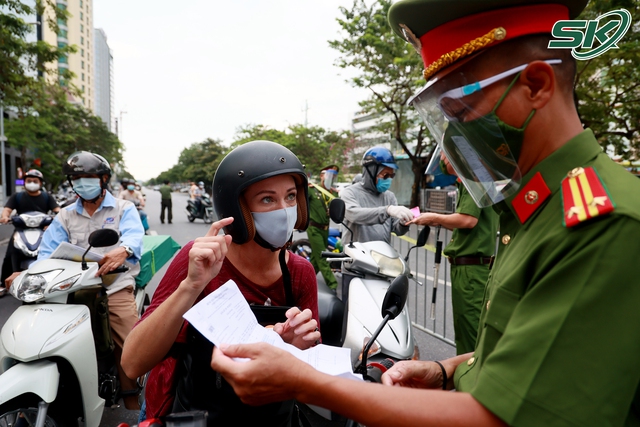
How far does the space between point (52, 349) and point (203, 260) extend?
5.11 feet

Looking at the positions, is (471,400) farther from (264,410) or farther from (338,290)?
(338,290)

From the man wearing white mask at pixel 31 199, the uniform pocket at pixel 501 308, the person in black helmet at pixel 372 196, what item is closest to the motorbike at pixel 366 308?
the person in black helmet at pixel 372 196

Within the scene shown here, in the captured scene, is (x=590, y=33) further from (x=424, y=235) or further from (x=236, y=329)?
(x=424, y=235)

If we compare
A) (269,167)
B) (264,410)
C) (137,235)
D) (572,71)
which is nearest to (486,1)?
(572,71)

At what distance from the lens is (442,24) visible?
1065mm

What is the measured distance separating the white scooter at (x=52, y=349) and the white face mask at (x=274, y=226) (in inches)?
46.8

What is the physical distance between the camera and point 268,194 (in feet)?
5.87

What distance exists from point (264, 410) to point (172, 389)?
1.18 ft

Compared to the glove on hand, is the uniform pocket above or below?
below

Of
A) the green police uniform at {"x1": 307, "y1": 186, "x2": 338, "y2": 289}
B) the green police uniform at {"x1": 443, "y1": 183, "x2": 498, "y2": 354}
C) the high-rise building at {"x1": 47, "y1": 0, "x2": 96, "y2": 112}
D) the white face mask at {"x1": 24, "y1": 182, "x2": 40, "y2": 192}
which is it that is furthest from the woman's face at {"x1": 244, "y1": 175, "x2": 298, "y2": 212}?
the high-rise building at {"x1": 47, "y1": 0, "x2": 96, "y2": 112}

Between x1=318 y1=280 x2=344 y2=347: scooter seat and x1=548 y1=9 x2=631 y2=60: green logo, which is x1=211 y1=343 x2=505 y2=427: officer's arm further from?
x1=318 y1=280 x2=344 y2=347: scooter seat

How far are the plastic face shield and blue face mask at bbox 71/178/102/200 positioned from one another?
281 centimetres

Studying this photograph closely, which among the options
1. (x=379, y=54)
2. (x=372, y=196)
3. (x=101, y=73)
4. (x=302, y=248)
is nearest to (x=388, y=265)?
(x=372, y=196)

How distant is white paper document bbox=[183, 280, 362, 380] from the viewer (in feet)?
3.68
